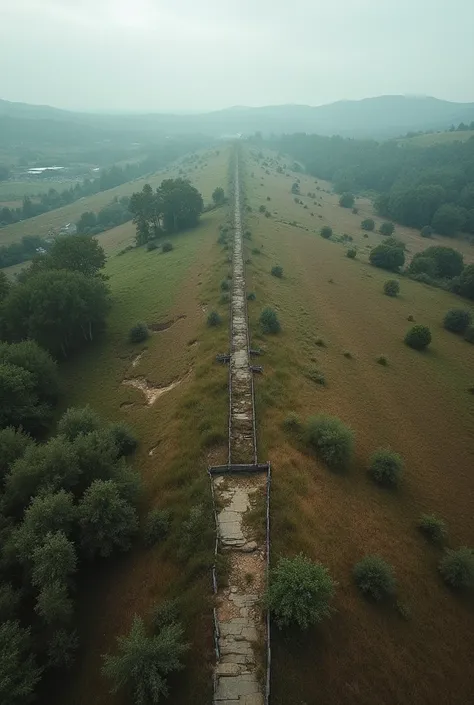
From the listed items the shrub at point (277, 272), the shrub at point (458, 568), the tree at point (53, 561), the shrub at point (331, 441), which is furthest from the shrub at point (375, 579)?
the shrub at point (277, 272)

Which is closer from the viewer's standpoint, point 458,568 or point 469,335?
point 458,568

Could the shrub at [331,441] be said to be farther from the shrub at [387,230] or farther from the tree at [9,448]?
the shrub at [387,230]

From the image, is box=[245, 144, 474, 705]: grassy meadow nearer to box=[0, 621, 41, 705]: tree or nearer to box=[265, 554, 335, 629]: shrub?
box=[265, 554, 335, 629]: shrub

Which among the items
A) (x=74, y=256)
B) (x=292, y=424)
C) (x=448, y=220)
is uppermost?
(x=74, y=256)

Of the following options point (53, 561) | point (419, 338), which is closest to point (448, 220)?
point (419, 338)

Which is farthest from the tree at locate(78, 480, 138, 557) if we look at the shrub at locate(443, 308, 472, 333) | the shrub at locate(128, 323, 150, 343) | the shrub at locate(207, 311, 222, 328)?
the shrub at locate(443, 308, 472, 333)

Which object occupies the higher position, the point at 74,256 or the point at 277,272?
the point at 74,256

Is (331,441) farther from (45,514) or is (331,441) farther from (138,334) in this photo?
(138,334)
